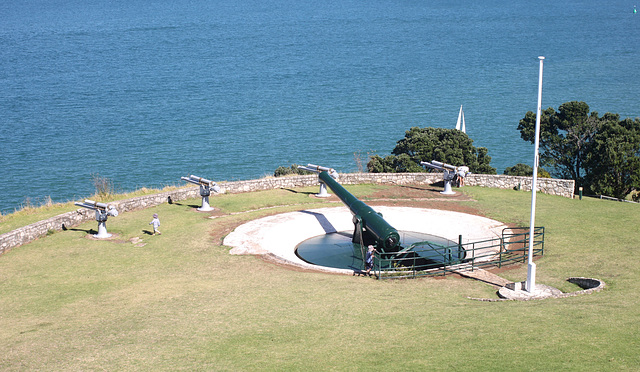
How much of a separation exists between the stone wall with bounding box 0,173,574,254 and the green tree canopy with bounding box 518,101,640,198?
32.7 ft

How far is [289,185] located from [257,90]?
71.9 meters

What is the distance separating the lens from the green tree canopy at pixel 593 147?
45.0m

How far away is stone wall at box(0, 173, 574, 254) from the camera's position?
98.1 ft

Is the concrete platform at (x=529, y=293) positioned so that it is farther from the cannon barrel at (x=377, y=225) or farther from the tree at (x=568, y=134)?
the tree at (x=568, y=134)

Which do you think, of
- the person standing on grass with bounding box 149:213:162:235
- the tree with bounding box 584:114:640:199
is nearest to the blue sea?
the tree with bounding box 584:114:640:199

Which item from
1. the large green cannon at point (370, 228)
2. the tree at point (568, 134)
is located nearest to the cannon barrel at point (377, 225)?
the large green cannon at point (370, 228)

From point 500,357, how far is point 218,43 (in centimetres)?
14074

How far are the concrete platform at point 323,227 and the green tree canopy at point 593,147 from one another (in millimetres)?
18300

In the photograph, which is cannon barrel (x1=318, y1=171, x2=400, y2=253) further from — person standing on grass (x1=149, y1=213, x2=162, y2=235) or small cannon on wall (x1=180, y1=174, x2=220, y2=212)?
person standing on grass (x1=149, y1=213, x2=162, y2=235)

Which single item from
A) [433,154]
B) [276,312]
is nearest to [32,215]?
[276,312]

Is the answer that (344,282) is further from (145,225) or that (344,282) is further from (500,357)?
(145,225)

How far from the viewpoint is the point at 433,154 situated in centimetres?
5512

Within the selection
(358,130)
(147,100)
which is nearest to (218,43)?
(147,100)

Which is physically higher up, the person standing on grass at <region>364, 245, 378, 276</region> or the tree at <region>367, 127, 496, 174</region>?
the tree at <region>367, 127, 496, 174</region>
